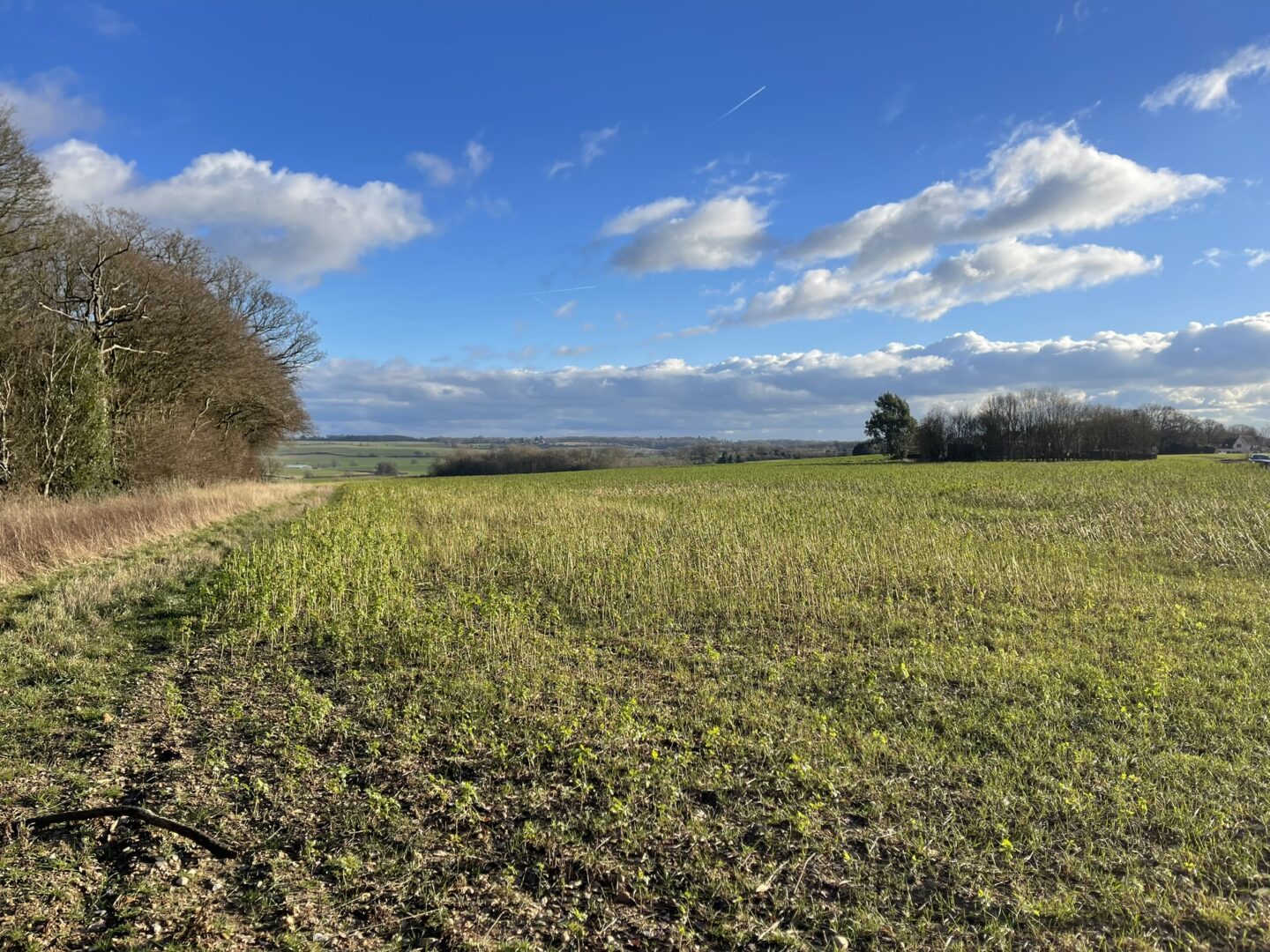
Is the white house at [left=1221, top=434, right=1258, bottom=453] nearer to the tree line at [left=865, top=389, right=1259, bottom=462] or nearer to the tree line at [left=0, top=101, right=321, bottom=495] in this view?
the tree line at [left=865, top=389, right=1259, bottom=462]

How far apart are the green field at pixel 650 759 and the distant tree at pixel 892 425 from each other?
7953 cm

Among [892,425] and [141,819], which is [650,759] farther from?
[892,425]

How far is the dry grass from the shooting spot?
11.3m

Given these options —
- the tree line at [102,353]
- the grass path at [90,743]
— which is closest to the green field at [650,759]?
the grass path at [90,743]

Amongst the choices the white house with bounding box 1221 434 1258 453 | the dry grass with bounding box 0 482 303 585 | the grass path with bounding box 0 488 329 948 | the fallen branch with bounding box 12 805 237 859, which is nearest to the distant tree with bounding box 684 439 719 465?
the white house with bounding box 1221 434 1258 453

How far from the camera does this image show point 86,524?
1362 centimetres

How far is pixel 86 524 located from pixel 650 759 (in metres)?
15.2

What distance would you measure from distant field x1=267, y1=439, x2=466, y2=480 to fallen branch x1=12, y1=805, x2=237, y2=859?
8421 centimetres

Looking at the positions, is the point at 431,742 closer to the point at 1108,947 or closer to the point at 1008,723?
the point at 1108,947

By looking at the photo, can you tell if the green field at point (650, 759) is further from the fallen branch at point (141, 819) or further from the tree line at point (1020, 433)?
the tree line at point (1020, 433)

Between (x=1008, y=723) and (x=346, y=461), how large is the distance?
407 ft

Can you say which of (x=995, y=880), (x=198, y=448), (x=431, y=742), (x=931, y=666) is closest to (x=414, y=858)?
(x=431, y=742)

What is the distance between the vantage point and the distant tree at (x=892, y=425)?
85125mm

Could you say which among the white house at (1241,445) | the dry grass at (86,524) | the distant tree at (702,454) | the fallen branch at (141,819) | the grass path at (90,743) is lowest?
the grass path at (90,743)
